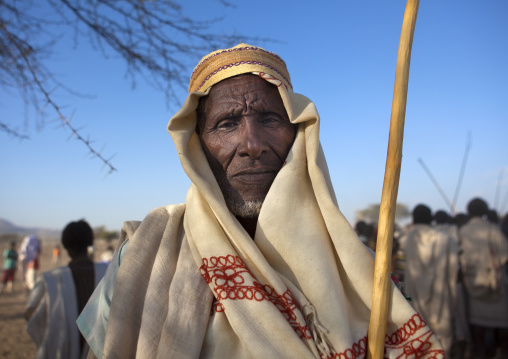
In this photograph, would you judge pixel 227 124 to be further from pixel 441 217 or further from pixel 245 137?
pixel 441 217

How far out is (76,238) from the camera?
4.12 meters

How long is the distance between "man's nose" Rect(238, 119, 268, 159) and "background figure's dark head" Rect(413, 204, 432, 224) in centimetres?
536

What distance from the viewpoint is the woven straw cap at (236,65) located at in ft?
5.99

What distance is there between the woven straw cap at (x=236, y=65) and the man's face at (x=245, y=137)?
41 mm

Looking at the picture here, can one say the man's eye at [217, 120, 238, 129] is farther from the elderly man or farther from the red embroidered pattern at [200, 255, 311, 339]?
the red embroidered pattern at [200, 255, 311, 339]

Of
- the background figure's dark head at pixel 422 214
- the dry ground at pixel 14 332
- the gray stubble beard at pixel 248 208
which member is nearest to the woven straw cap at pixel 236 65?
the gray stubble beard at pixel 248 208

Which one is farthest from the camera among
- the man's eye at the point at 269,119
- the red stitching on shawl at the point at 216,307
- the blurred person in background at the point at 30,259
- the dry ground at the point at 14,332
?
the blurred person in background at the point at 30,259

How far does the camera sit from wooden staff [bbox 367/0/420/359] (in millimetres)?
1329

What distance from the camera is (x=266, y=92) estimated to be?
71.7 inches

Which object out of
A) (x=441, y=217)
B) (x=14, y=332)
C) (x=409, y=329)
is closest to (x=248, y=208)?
(x=409, y=329)

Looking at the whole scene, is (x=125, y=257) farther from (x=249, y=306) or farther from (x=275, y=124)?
(x=275, y=124)

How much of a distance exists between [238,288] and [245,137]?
2.14 ft

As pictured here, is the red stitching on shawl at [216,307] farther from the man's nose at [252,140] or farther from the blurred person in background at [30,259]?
the blurred person in background at [30,259]

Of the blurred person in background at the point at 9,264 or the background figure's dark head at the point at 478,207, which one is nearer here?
the background figure's dark head at the point at 478,207
